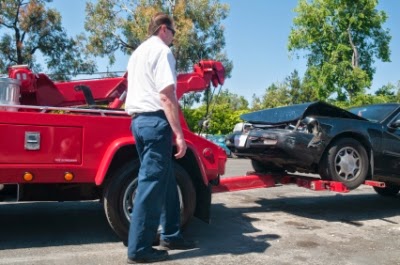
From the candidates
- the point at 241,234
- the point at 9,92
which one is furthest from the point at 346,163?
the point at 9,92

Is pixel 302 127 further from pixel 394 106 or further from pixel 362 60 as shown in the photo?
pixel 362 60

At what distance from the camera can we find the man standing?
388 centimetres

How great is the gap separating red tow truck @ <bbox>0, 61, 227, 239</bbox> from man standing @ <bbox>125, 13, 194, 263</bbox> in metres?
0.53

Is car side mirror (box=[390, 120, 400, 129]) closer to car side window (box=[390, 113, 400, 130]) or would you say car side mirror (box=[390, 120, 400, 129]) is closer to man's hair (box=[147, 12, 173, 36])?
car side window (box=[390, 113, 400, 130])

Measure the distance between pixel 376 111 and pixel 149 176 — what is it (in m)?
4.47

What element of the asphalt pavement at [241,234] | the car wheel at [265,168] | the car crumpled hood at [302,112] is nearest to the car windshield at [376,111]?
the car crumpled hood at [302,112]

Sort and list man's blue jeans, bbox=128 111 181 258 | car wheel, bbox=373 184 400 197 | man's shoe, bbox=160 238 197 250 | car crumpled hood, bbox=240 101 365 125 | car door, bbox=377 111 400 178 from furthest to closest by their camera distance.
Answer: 1. car wheel, bbox=373 184 400 197
2. car door, bbox=377 111 400 178
3. car crumpled hood, bbox=240 101 365 125
4. man's shoe, bbox=160 238 197 250
5. man's blue jeans, bbox=128 111 181 258

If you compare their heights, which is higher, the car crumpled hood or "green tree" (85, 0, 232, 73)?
"green tree" (85, 0, 232, 73)

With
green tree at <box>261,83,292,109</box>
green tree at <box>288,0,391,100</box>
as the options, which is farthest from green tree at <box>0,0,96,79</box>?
green tree at <box>261,83,292,109</box>

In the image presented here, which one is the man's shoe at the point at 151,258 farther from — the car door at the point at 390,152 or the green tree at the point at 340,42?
the green tree at the point at 340,42

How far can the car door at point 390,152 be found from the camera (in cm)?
650

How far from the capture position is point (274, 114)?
6.56 metres

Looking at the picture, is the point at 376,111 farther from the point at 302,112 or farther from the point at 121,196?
the point at 121,196

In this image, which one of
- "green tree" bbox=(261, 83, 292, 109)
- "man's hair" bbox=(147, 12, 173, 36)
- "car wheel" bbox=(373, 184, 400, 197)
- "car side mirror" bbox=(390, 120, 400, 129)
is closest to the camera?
"man's hair" bbox=(147, 12, 173, 36)
